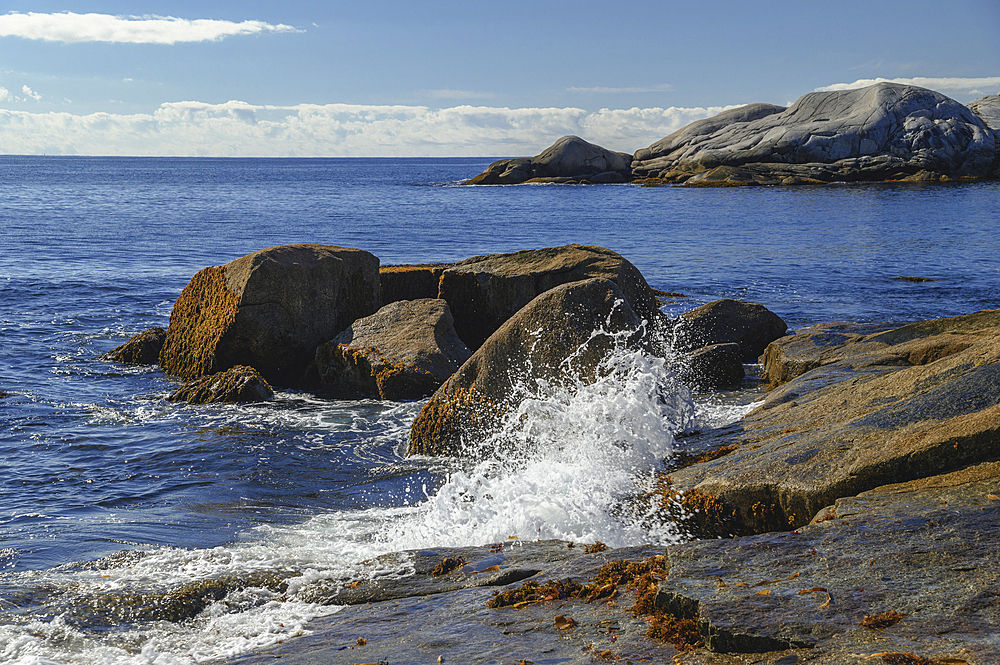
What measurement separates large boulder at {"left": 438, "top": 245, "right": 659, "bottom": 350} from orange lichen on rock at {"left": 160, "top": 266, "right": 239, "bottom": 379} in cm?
352

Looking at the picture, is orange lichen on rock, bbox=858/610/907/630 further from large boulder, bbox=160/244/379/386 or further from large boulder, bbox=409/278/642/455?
large boulder, bbox=160/244/379/386

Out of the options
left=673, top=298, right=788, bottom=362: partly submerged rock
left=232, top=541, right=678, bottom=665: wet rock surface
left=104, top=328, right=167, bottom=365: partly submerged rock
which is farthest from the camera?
left=104, top=328, right=167, bottom=365: partly submerged rock

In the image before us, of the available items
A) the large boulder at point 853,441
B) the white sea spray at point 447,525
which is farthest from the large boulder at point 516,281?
the large boulder at point 853,441

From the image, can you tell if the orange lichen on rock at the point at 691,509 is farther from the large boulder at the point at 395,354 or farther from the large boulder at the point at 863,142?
the large boulder at the point at 863,142

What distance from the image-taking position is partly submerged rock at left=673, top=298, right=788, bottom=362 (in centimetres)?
1139

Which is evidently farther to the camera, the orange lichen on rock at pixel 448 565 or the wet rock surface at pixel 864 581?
the orange lichen on rock at pixel 448 565

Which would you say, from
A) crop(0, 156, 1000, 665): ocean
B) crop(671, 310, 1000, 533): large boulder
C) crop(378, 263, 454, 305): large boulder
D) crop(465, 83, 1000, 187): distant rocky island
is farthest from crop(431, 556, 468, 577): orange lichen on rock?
crop(465, 83, 1000, 187): distant rocky island

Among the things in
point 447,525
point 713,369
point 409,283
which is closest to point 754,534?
point 447,525

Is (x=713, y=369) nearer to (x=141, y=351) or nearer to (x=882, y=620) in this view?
(x=882, y=620)

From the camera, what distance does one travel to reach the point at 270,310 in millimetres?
11164

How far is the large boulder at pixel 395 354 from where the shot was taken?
1036cm

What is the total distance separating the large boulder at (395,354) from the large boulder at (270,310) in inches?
26.3

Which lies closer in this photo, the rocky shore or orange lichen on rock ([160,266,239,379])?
the rocky shore

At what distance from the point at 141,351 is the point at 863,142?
62.2 meters
